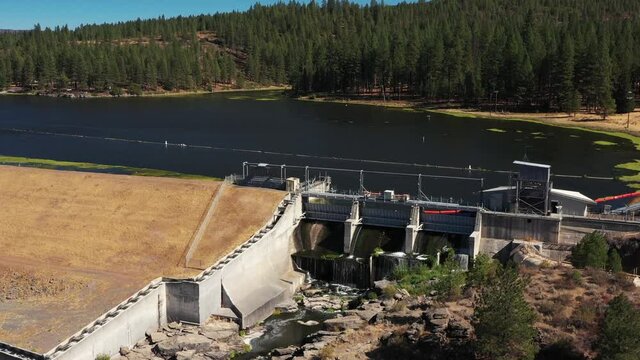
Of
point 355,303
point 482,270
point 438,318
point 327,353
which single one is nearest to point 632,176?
point 482,270

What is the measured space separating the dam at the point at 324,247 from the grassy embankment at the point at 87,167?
929 inches

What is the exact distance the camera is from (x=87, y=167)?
287ft

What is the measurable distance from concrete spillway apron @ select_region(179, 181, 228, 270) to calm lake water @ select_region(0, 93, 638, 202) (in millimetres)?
21827

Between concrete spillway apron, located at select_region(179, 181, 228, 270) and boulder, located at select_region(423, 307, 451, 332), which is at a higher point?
concrete spillway apron, located at select_region(179, 181, 228, 270)

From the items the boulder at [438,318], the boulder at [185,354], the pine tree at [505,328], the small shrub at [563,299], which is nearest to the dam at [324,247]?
the boulder at [185,354]

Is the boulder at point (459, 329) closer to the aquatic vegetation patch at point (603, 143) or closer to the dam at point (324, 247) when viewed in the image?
the dam at point (324, 247)

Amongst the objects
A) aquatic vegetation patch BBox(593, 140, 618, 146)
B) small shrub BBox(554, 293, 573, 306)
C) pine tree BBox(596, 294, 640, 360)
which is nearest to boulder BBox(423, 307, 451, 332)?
small shrub BBox(554, 293, 573, 306)

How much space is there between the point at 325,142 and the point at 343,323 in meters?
65.4

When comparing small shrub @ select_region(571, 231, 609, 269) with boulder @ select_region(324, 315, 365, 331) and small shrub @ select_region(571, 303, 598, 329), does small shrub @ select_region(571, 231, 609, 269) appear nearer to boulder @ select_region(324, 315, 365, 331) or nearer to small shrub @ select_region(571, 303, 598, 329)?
small shrub @ select_region(571, 303, 598, 329)

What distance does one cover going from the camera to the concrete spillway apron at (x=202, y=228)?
50.1 metres

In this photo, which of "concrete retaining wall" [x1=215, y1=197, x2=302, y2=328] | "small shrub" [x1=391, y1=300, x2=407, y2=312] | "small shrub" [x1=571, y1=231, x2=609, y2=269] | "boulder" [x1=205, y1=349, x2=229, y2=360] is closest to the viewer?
"boulder" [x1=205, y1=349, x2=229, y2=360]

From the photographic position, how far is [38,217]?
57.2 meters

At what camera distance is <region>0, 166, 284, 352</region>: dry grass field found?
42875 mm

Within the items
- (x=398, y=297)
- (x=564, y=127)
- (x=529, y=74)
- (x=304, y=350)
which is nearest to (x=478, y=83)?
(x=529, y=74)
